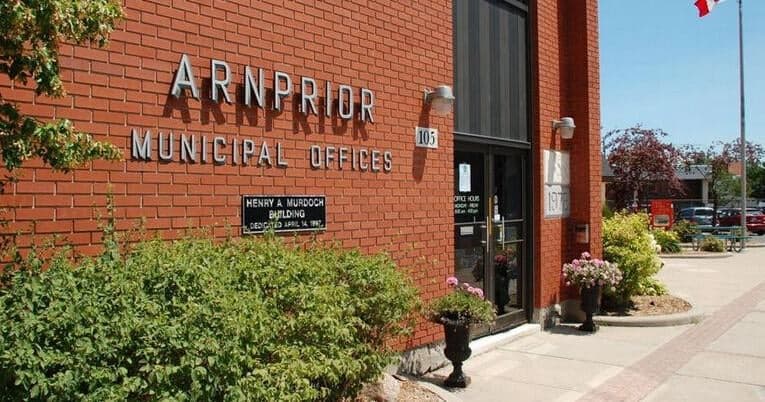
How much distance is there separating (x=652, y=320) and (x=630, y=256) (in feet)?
3.80

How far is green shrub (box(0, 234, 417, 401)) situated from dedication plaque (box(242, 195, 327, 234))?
53 cm

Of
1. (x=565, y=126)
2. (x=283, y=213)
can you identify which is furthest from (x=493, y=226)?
(x=283, y=213)

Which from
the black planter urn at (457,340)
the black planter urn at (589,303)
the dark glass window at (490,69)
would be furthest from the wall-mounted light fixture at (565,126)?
→ the black planter urn at (457,340)

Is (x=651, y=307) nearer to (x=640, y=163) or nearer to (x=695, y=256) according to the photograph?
(x=695, y=256)

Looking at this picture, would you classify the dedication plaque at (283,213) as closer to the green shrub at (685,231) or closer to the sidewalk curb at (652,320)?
the sidewalk curb at (652,320)

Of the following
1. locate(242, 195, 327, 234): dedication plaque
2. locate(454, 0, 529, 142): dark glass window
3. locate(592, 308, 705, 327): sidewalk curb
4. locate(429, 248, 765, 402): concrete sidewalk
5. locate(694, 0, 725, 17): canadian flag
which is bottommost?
locate(429, 248, 765, 402): concrete sidewalk

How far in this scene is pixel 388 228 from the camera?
6.39m

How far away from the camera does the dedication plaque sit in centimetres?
501

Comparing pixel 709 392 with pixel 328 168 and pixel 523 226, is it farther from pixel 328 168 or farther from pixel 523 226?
pixel 328 168

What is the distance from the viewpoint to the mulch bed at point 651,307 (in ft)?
32.7

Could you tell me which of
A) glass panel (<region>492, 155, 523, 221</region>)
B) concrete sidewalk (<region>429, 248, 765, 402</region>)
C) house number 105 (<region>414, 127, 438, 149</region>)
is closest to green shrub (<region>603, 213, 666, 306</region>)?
concrete sidewalk (<region>429, 248, 765, 402</region>)

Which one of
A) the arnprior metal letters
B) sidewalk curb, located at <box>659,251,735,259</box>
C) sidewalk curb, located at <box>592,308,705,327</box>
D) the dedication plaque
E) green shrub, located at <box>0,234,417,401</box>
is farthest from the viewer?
sidewalk curb, located at <box>659,251,735,259</box>

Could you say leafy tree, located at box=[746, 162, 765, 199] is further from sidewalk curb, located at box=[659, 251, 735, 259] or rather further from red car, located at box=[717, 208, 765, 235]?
sidewalk curb, located at box=[659, 251, 735, 259]

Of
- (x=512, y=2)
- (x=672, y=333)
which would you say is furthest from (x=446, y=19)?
(x=672, y=333)
